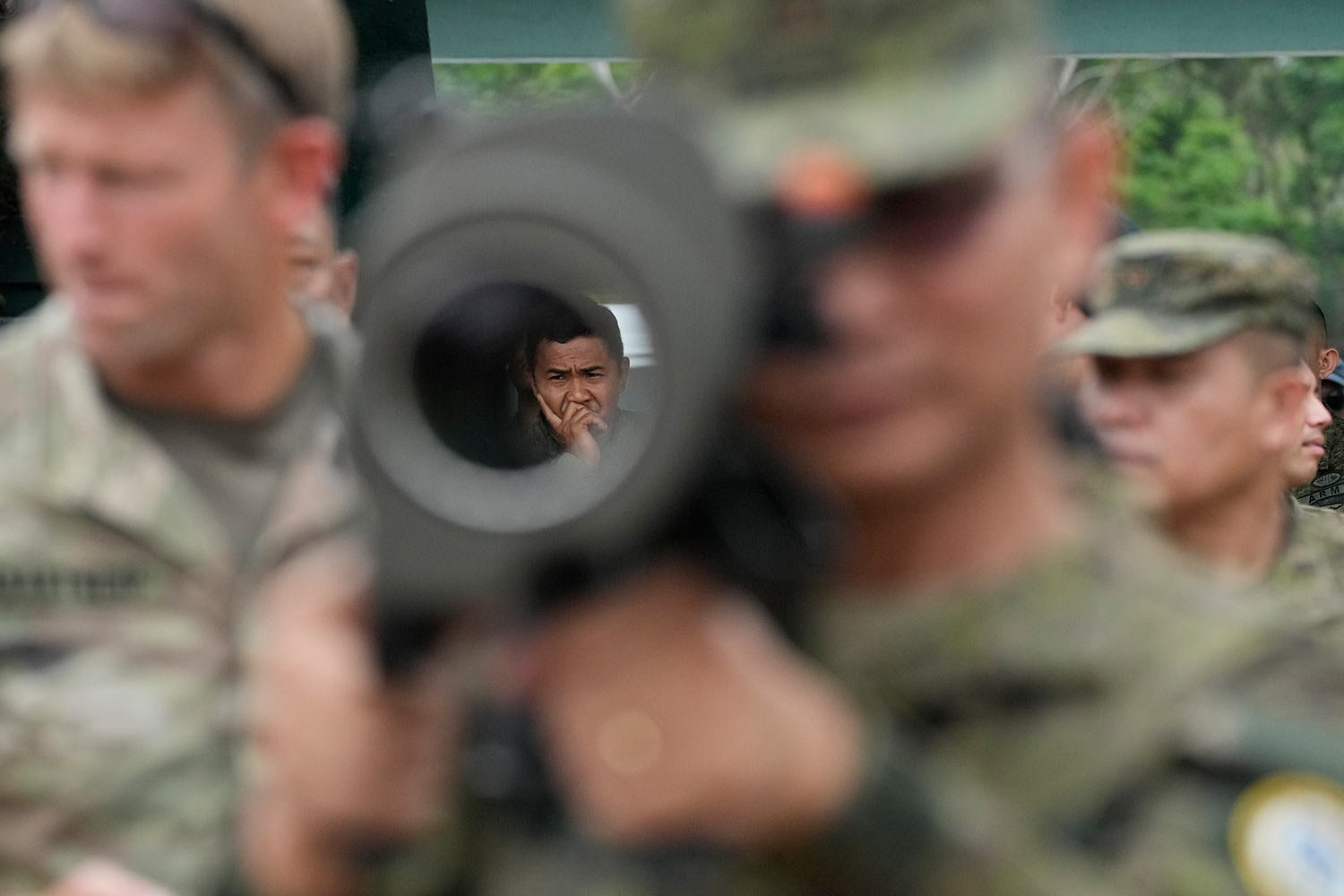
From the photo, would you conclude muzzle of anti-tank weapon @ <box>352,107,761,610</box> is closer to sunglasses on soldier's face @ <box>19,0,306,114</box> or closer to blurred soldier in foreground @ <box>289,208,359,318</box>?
sunglasses on soldier's face @ <box>19,0,306,114</box>

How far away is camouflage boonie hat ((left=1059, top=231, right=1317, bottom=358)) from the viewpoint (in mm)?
3646

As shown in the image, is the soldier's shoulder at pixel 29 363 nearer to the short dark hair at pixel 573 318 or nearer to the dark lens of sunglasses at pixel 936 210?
the short dark hair at pixel 573 318

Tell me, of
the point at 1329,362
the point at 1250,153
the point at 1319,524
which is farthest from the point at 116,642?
the point at 1250,153

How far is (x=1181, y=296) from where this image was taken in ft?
12.1

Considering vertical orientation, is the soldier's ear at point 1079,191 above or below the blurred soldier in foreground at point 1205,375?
above

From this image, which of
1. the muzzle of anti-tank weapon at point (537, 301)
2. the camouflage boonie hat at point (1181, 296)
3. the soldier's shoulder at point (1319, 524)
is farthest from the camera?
the soldier's shoulder at point (1319, 524)

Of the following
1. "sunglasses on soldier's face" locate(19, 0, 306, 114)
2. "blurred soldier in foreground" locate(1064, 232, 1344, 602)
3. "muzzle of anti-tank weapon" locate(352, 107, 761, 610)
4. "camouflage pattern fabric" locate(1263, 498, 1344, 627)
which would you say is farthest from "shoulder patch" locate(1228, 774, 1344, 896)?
"camouflage pattern fabric" locate(1263, 498, 1344, 627)

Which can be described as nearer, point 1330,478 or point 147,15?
point 147,15

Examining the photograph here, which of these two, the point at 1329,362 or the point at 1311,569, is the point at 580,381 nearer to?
the point at 1311,569

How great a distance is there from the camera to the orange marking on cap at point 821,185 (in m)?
1.12

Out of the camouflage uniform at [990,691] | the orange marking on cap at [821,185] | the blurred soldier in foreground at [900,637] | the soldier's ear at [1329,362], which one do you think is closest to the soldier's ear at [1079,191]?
the blurred soldier in foreground at [900,637]

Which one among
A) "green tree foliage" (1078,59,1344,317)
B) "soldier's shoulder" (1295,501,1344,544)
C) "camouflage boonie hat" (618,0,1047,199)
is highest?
"green tree foliage" (1078,59,1344,317)

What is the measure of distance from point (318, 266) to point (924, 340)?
1640 millimetres

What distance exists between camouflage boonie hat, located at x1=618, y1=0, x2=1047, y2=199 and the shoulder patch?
55cm
